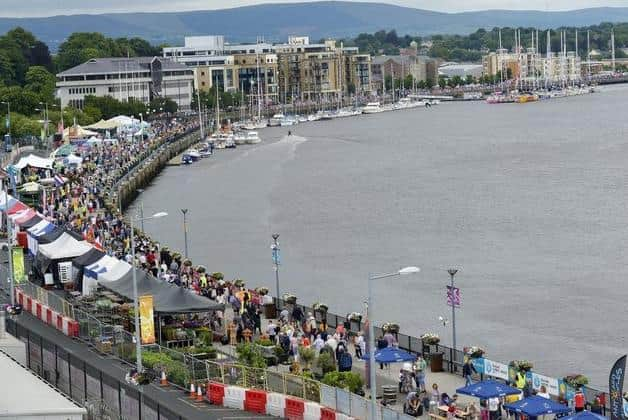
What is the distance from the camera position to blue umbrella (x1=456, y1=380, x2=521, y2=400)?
25.9 meters

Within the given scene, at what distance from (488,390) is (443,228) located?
156 feet

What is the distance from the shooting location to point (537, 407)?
24.8m

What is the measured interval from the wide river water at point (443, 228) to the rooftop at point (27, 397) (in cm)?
1645


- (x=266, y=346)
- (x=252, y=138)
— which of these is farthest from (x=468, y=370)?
(x=252, y=138)

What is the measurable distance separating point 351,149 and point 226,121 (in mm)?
38783

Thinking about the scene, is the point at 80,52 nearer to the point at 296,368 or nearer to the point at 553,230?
the point at 553,230

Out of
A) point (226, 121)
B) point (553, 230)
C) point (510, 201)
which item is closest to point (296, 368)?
point (553, 230)

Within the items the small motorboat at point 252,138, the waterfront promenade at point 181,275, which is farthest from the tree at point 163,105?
the waterfront promenade at point 181,275

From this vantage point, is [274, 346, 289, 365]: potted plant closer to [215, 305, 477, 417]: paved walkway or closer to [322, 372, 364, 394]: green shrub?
[215, 305, 477, 417]: paved walkway

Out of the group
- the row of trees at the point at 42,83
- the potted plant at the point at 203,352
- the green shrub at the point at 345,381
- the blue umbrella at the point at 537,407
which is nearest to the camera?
the blue umbrella at the point at 537,407

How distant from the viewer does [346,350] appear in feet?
99.8

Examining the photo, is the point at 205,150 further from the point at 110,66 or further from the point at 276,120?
the point at 276,120

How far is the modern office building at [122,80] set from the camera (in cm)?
14750

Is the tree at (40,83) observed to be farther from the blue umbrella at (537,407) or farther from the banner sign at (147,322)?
the blue umbrella at (537,407)
